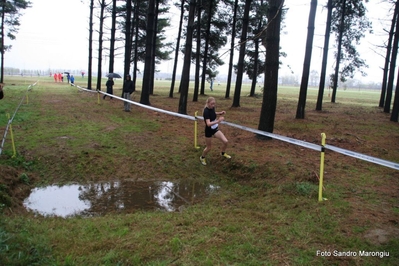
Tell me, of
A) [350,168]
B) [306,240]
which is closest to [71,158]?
[306,240]

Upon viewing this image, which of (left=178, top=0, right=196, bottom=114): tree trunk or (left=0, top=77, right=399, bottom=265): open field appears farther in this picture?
(left=178, top=0, right=196, bottom=114): tree trunk

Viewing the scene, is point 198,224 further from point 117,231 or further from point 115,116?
point 115,116

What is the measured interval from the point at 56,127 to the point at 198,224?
8.69 metres

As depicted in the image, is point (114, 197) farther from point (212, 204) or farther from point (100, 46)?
point (100, 46)

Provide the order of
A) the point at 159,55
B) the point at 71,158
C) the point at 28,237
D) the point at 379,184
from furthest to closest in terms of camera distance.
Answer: the point at 159,55
the point at 71,158
the point at 379,184
the point at 28,237

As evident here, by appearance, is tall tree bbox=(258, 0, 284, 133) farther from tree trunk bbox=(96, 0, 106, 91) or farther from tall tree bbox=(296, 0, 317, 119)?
tree trunk bbox=(96, 0, 106, 91)

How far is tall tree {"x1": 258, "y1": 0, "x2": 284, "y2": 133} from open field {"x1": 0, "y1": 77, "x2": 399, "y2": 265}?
2.69 ft

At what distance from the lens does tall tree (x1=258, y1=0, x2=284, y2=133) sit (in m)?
9.28

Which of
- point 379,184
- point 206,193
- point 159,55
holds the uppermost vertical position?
point 159,55

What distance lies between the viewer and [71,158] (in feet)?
26.0

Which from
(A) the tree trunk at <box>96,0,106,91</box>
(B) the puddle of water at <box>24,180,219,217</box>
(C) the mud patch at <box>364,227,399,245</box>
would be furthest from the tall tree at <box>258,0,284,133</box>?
(A) the tree trunk at <box>96,0,106,91</box>

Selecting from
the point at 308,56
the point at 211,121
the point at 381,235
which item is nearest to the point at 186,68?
the point at 308,56

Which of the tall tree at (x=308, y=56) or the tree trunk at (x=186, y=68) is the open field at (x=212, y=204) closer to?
the tall tree at (x=308, y=56)

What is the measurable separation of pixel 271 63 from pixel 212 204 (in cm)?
549
